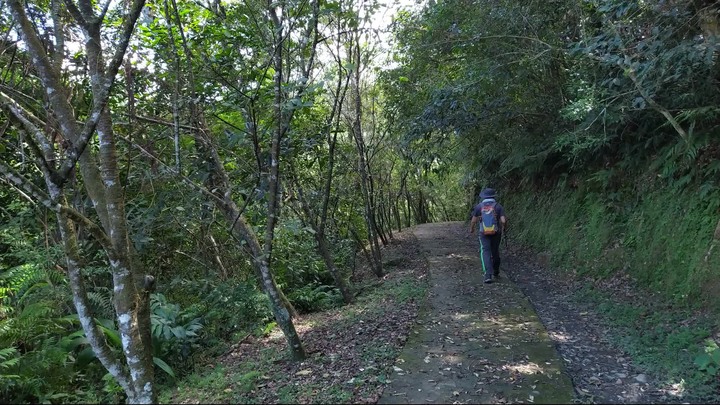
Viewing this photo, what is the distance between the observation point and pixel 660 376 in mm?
4785

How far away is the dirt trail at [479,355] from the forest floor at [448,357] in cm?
1

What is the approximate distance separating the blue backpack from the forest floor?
3.46 feet

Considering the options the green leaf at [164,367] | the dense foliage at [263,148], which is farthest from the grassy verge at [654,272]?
the green leaf at [164,367]

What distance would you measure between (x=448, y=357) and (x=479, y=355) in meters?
0.38

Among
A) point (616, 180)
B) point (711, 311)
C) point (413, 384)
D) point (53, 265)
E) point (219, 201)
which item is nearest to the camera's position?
point (413, 384)

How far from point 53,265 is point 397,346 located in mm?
5982

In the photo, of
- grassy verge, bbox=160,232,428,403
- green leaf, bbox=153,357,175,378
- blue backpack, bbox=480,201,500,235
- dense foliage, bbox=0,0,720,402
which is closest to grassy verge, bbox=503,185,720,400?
dense foliage, bbox=0,0,720,402

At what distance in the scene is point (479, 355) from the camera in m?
5.44

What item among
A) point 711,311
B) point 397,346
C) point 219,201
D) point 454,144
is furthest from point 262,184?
point 454,144

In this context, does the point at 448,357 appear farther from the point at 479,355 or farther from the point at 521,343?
the point at 521,343

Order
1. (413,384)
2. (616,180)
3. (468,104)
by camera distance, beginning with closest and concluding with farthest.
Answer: (413,384) → (616,180) → (468,104)

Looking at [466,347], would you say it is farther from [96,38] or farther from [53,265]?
[53,265]

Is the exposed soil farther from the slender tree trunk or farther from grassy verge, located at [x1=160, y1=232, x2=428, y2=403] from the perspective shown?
the slender tree trunk

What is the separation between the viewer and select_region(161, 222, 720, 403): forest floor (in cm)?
456
